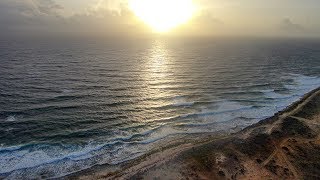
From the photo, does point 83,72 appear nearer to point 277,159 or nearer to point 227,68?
point 227,68

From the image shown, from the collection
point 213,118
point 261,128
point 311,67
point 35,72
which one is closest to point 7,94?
point 35,72

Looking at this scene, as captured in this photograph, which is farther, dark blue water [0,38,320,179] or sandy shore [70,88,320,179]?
dark blue water [0,38,320,179]

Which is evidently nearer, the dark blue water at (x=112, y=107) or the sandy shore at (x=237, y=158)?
the sandy shore at (x=237, y=158)

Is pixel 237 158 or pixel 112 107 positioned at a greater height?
pixel 237 158

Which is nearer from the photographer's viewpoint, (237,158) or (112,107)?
(237,158)
